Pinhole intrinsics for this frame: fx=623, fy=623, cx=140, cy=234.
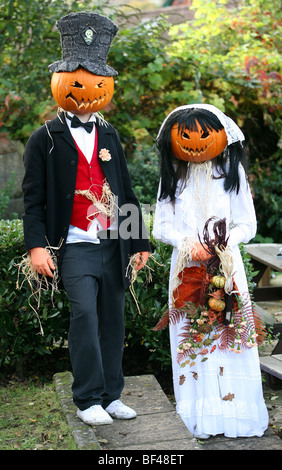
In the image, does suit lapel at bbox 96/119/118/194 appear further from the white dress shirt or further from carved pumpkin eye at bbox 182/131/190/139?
carved pumpkin eye at bbox 182/131/190/139

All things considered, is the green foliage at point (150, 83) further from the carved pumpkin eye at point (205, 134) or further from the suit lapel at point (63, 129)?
the suit lapel at point (63, 129)

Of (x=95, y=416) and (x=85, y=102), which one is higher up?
(x=85, y=102)

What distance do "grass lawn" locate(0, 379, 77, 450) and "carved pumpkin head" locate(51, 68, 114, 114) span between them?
1617 mm

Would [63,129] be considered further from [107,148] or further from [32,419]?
[32,419]

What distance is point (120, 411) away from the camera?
3.22 m

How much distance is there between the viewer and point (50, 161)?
10.1ft

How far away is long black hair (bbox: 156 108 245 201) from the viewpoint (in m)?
3.31

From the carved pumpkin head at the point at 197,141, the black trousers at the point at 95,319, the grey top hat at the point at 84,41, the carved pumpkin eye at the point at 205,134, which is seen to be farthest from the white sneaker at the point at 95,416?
the grey top hat at the point at 84,41

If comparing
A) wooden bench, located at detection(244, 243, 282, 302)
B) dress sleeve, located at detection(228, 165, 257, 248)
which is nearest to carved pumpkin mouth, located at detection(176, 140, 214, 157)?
dress sleeve, located at detection(228, 165, 257, 248)

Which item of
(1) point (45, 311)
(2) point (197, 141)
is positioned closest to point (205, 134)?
(2) point (197, 141)

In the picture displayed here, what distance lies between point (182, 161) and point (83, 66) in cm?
76

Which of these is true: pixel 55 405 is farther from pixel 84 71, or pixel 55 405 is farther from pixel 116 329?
pixel 84 71

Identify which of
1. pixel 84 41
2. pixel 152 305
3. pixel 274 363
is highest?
pixel 84 41

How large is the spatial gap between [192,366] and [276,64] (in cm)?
523
